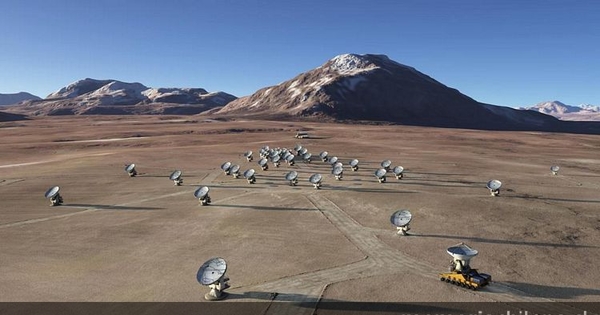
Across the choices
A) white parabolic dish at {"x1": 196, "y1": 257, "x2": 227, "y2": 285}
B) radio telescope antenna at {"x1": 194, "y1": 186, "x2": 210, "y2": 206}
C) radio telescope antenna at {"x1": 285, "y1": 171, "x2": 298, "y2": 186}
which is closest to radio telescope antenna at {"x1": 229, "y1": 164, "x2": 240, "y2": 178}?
radio telescope antenna at {"x1": 285, "y1": 171, "x2": 298, "y2": 186}

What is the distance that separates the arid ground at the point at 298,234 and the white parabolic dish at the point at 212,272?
1.53m

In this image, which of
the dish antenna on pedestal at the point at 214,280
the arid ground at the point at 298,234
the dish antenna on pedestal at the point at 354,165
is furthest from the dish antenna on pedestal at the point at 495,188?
the dish antenna on pedestal at the point at 214,280

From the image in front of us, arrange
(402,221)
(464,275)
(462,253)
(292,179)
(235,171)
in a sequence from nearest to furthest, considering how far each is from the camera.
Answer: (464,275)
(462,253)
(402,221)
(292,179)
(235,171)

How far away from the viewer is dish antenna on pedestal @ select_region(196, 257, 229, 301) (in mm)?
26016

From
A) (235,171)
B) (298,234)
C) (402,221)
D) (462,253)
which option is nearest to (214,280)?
(298,234)

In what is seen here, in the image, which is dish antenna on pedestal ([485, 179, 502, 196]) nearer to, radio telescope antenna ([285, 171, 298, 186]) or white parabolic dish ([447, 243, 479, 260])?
white parabolic dish ([447, 243, 479, 260])

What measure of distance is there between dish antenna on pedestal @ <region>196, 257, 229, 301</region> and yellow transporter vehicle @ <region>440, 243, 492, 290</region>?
53.5 ft

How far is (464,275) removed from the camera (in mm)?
27000

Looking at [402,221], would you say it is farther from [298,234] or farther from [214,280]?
[214,280]

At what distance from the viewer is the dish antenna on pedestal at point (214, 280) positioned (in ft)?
85.4

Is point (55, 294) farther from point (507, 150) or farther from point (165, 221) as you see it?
point (507, 150)

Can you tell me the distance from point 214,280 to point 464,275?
58.8ft

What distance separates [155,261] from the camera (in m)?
32.9

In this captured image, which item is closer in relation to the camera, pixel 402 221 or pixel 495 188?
pixel 402 221
